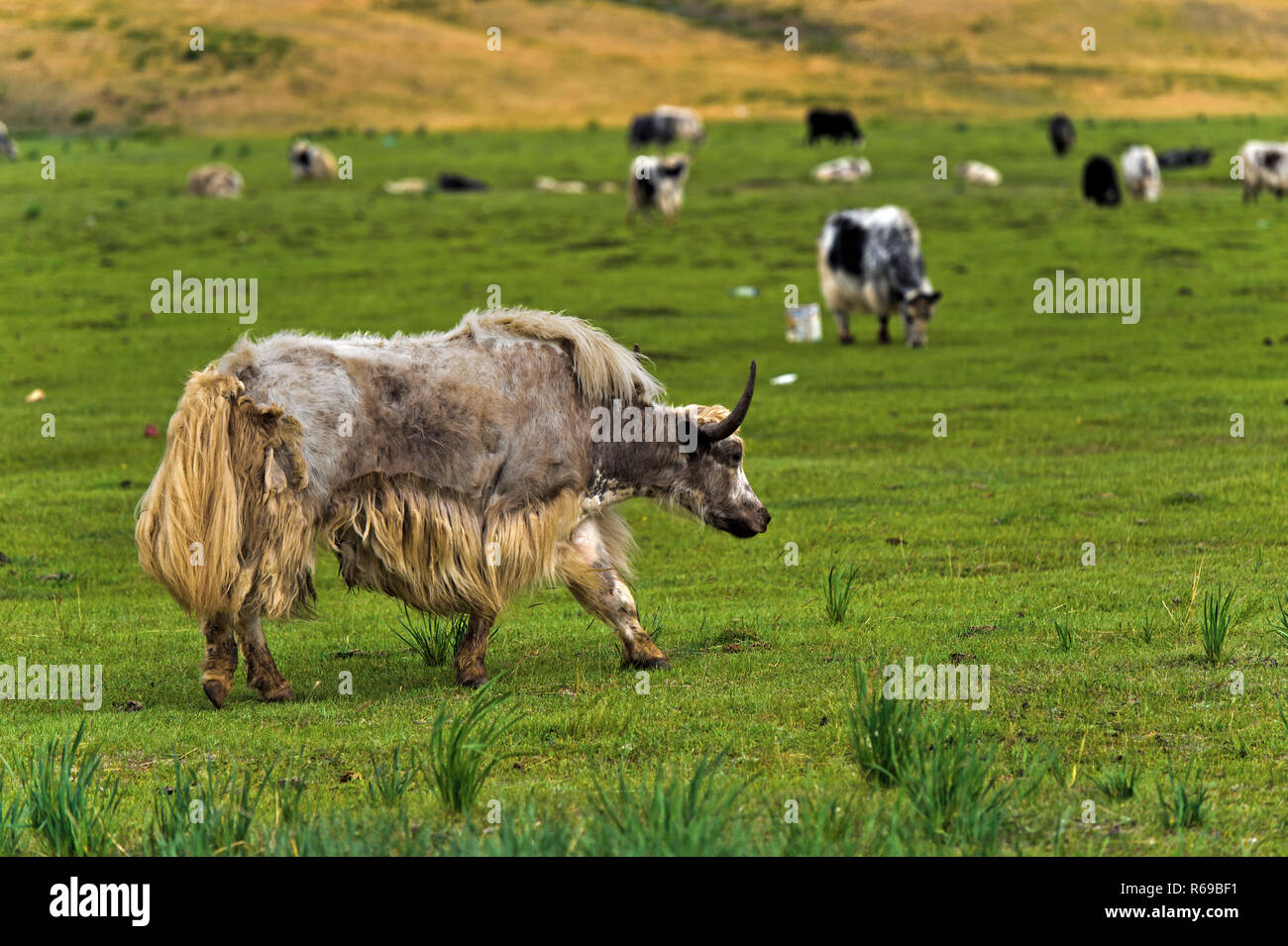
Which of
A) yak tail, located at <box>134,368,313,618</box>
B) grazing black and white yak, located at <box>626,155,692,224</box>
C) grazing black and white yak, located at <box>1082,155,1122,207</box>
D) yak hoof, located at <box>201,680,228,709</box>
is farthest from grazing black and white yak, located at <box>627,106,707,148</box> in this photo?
yak hoof, located at <box>201,680,228,709</box>

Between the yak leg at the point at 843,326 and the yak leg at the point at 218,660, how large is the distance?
1705cm

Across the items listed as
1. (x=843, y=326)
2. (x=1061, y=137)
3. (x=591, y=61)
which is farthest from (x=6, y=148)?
(x=843, y=326)

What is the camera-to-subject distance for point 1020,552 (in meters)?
11.6

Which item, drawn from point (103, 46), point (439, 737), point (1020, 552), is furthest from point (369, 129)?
point (439, 737)

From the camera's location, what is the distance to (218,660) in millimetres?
8188

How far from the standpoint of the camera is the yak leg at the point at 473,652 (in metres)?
8.61

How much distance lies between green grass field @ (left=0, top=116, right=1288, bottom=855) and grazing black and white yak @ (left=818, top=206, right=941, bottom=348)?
0.60 meters

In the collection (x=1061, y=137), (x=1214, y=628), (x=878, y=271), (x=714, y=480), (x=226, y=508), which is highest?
(x=1061, y=137)

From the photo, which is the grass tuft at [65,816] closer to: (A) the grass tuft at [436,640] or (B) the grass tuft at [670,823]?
(B) the grass tuft at [670,823]

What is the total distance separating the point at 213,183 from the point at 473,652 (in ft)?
116

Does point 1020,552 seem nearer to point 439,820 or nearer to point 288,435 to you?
point 288,435

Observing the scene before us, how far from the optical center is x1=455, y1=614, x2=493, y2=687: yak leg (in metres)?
8.61

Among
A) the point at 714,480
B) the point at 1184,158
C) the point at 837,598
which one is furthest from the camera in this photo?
the point at 1184,158

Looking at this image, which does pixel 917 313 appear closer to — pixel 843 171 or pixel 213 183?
pixel 843 171
